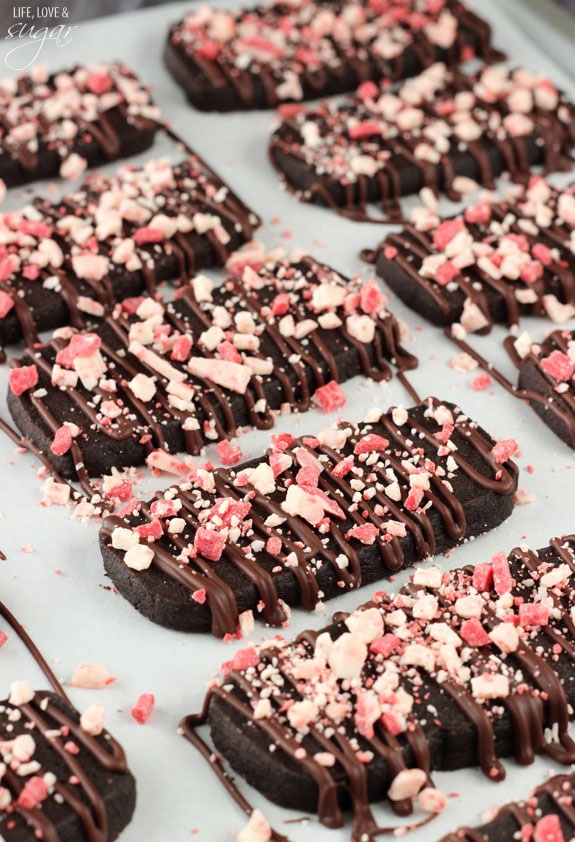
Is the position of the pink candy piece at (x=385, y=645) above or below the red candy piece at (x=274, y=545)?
above

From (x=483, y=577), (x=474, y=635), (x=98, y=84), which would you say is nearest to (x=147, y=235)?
(x=98, y=84)

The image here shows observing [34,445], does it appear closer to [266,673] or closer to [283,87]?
[266,673]

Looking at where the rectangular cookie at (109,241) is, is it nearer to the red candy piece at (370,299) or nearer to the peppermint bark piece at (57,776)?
the red candy piece at (370,299)

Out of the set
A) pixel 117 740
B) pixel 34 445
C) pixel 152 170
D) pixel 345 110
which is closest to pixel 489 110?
pixel 345 110

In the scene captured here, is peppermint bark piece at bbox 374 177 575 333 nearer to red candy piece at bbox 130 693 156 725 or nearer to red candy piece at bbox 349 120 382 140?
red candy piece at bbox 349 120 382 140

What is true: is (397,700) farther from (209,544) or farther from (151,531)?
(151,531)

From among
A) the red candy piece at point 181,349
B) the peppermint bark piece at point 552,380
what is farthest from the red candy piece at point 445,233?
the red candy piece at point 181,349
